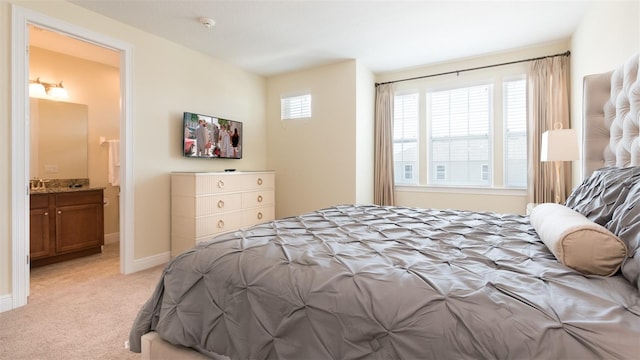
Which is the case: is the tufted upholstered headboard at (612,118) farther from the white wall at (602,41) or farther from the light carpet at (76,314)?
the light carpet at (76,314)

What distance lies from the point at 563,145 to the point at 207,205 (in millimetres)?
3524

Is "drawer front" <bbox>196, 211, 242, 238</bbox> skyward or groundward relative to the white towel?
groundward

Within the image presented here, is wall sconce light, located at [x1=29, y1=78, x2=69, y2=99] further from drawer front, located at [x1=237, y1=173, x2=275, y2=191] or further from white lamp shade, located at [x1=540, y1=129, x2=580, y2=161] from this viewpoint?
white lamp shade, located at [x1=540, y1=129, x2=580, y2=161]

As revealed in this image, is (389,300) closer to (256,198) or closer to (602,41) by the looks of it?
(602,41)

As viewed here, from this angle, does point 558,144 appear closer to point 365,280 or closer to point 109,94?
point 365,280

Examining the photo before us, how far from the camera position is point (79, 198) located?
12.3 feet

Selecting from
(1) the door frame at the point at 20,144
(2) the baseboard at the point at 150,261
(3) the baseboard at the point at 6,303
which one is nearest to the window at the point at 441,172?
(2) the baseboard at the point at 150,261

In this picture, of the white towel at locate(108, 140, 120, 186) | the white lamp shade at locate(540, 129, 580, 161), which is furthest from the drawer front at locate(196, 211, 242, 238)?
the white lamp shade at locate(540, 129, 580, 161)

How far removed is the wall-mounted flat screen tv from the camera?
3732 millimetres

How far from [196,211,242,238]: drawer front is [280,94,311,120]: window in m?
1.73

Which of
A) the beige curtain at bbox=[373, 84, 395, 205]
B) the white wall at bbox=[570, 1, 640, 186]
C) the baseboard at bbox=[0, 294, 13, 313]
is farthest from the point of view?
the beige curtain at bbox=[373, 84, 395, 205]

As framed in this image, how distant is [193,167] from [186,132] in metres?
0.46

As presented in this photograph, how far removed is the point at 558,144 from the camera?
108 inches

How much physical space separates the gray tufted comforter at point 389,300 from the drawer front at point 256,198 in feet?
7.88
